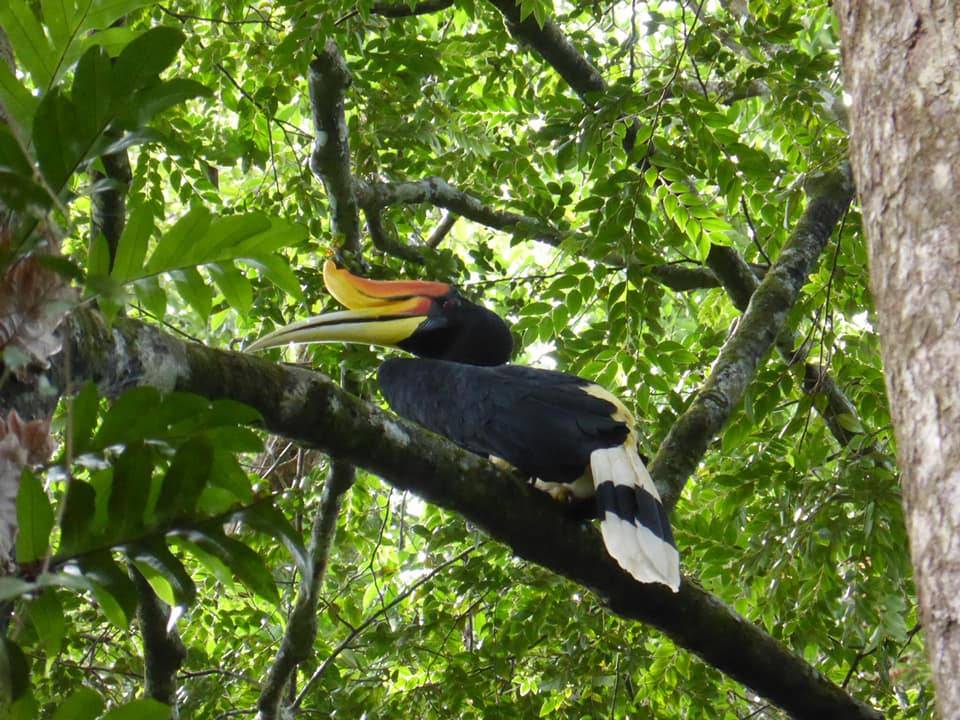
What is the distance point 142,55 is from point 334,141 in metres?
2.57

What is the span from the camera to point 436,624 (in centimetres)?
381

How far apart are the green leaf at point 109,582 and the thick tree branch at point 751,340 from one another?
2.00 metres

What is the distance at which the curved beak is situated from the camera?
132 inches

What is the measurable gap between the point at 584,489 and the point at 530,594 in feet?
3.55

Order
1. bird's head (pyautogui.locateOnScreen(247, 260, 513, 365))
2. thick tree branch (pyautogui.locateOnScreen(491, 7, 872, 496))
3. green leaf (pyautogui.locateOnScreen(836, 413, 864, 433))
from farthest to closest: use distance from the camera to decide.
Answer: bird's head (pyautogui.locateOnScreen(247, 260, 513, 365)) → green leaf (pyautogui.locateOnScreen(836, 413, 864, 433)) → thick tree branch (pyautogui.locateOnScreen(491, 7, 872, 496))

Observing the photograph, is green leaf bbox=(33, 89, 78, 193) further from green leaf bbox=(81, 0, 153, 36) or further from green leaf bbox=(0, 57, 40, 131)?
green leaf bbox=(81, 0, 153, 36)

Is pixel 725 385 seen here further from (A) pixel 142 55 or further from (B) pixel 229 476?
(A) pixel 142 55

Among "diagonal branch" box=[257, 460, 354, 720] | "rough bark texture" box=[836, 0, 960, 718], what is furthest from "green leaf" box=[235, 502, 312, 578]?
"diagonal branch" box=[257, 460, 354, 720]

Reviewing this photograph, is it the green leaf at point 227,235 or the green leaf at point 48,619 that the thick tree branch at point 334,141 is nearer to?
the green leaf at point 227,235

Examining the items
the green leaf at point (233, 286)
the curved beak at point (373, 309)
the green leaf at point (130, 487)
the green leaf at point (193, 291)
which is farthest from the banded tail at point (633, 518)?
the green leaf at point (130, 487)

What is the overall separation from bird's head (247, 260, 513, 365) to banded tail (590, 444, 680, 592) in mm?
927

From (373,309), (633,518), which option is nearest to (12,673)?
(633,518)

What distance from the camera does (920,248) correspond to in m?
1.34

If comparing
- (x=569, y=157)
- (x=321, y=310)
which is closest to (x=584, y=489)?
(x=569, y=157)
